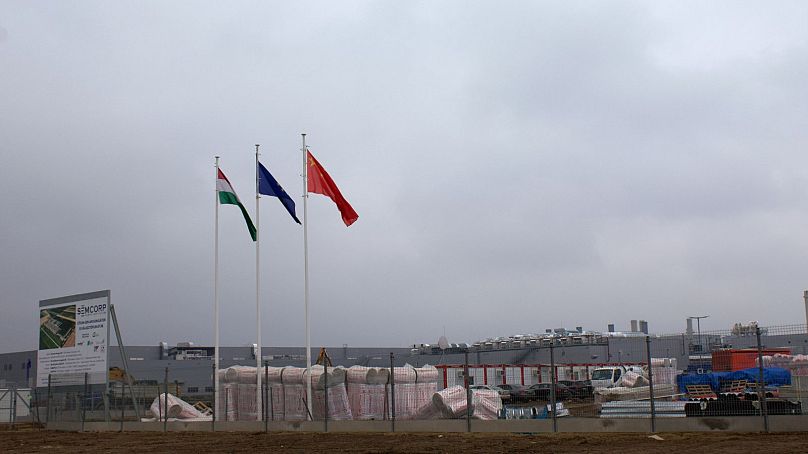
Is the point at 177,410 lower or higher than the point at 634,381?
lower

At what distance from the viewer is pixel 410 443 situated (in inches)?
878

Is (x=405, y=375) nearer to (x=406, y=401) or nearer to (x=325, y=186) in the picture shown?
(x=406, y=401)

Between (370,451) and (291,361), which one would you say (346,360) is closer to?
(291,361)

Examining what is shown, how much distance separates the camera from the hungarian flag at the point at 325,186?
31.5m

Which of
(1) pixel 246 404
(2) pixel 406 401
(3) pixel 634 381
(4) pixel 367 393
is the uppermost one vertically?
(3) pixel 634 381

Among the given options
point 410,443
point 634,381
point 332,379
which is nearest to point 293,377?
point 332,379

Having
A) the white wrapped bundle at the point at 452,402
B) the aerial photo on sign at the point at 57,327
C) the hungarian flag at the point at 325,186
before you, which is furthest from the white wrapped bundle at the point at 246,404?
the white wrapped bundle at the point at 452,402

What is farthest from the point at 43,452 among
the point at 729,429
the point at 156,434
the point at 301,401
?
the point at 729,429

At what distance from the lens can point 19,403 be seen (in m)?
45.2

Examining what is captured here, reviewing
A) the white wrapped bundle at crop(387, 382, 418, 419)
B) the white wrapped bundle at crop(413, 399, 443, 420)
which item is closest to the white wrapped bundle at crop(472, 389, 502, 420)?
the white wrapped bundle at crop(413, 399, 443, 420)

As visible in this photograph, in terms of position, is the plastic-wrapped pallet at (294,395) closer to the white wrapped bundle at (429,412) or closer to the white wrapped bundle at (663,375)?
the white wrapped bundle at (429,412)

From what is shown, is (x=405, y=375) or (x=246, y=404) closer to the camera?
(x=405, y=375)

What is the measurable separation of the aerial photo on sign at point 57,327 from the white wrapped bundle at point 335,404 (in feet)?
40.5

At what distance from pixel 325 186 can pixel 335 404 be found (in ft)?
25.6
